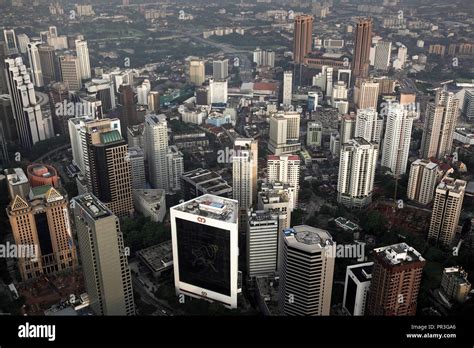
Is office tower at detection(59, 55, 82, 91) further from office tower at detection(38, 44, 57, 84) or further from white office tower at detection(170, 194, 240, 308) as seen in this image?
white office tower at detection(170, 194, 240, 308)

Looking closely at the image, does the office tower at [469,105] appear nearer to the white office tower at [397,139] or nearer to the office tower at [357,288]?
the white office tower at [397,139]

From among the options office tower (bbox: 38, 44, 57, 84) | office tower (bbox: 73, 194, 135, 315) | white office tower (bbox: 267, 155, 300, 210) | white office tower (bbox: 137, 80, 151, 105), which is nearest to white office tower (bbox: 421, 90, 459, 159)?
white office tower (bbox: 267, 155, 300, 210)

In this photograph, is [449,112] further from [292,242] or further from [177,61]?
[177,61]

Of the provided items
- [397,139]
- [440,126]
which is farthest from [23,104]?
[440,126]

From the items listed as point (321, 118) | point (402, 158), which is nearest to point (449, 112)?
point (402, 158)

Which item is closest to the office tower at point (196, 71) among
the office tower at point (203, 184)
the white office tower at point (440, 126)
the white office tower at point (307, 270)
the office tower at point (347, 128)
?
the office tower at point (347, 128)

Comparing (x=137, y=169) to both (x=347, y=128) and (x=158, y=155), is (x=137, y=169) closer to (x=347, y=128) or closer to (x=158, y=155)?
(x=158, y=155)
